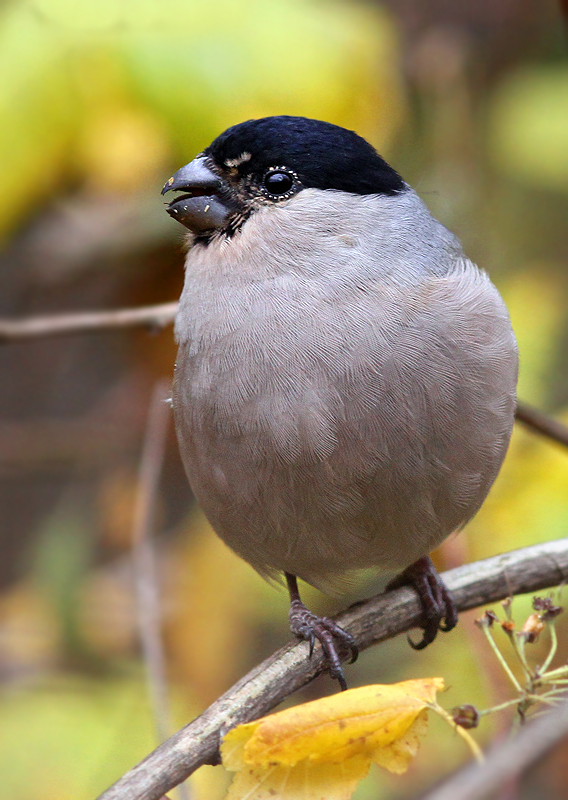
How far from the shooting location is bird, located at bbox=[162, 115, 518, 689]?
2.53m

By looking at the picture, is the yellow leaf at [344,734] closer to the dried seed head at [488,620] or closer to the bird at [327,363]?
the dried seed head at [488,620]

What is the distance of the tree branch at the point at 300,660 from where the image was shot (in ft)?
7.07

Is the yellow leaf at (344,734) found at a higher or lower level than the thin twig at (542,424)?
lower

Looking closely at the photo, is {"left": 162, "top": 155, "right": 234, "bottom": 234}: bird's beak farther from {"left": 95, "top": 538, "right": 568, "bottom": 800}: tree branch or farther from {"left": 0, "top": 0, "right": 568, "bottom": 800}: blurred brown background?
{"left": 95, "top": 538, "right": 568, "bottom": 800}: tree branch

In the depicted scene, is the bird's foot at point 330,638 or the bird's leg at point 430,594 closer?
the bird's foot at point 330,638

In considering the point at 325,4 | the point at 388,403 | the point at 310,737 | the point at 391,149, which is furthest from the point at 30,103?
the point at 310,737

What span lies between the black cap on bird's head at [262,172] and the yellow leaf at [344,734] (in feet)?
4.80

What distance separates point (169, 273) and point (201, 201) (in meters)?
1.84

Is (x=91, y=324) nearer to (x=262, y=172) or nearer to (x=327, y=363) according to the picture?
(x=262, y=172)

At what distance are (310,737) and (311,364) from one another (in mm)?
1036

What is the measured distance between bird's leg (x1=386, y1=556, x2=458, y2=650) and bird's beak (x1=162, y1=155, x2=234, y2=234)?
4.16ft

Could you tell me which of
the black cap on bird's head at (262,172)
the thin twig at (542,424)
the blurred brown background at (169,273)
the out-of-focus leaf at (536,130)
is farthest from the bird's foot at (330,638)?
the out-of-focus leaf at (536,130)

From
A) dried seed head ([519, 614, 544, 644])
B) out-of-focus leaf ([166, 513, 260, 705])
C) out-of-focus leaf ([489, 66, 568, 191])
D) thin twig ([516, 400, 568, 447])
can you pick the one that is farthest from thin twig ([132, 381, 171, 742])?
out-of-focus leaf ([489, 66, 568, 191])

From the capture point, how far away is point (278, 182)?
2.80 meters
